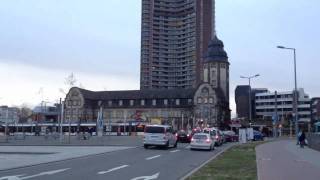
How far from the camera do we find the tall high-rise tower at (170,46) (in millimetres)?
167500

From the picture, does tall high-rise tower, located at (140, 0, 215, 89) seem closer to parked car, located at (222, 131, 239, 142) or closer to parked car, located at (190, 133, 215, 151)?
parked car, located at (222, 131, 239, 142)

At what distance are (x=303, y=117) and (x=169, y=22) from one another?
54530 millimetres

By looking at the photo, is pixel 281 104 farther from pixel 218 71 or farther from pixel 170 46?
pixel 170 46

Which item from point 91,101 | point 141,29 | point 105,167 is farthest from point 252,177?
point 141,29

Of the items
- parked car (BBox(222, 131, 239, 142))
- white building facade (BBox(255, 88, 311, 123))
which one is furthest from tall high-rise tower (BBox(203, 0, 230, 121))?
parked car (BBox(222, 131, 239, 142))

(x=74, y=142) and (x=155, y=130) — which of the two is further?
(x=74, y=142)

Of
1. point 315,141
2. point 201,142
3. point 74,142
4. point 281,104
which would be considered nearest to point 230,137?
point 74,142

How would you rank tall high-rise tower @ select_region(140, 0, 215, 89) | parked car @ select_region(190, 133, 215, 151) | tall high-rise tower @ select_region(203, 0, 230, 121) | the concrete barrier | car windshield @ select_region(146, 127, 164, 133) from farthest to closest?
tall high-rise tower @ select_region(140, 0, 215, 89), tall high-rise tower @ select_region(203, 0, 230, 121), car windshield @ select_region(146, 127, 164, 133), parked car @ select_region(190, 133, 215, 151), the concrete barrier

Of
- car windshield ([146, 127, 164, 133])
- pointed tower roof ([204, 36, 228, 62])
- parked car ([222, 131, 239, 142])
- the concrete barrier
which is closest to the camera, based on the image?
the concrete barrier

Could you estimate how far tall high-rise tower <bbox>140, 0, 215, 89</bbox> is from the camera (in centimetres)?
16750

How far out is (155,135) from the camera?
137 feet

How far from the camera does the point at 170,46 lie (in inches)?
7018

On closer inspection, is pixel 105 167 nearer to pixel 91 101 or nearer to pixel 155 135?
pixel 155 135

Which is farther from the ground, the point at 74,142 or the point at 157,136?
the point at 157,136
